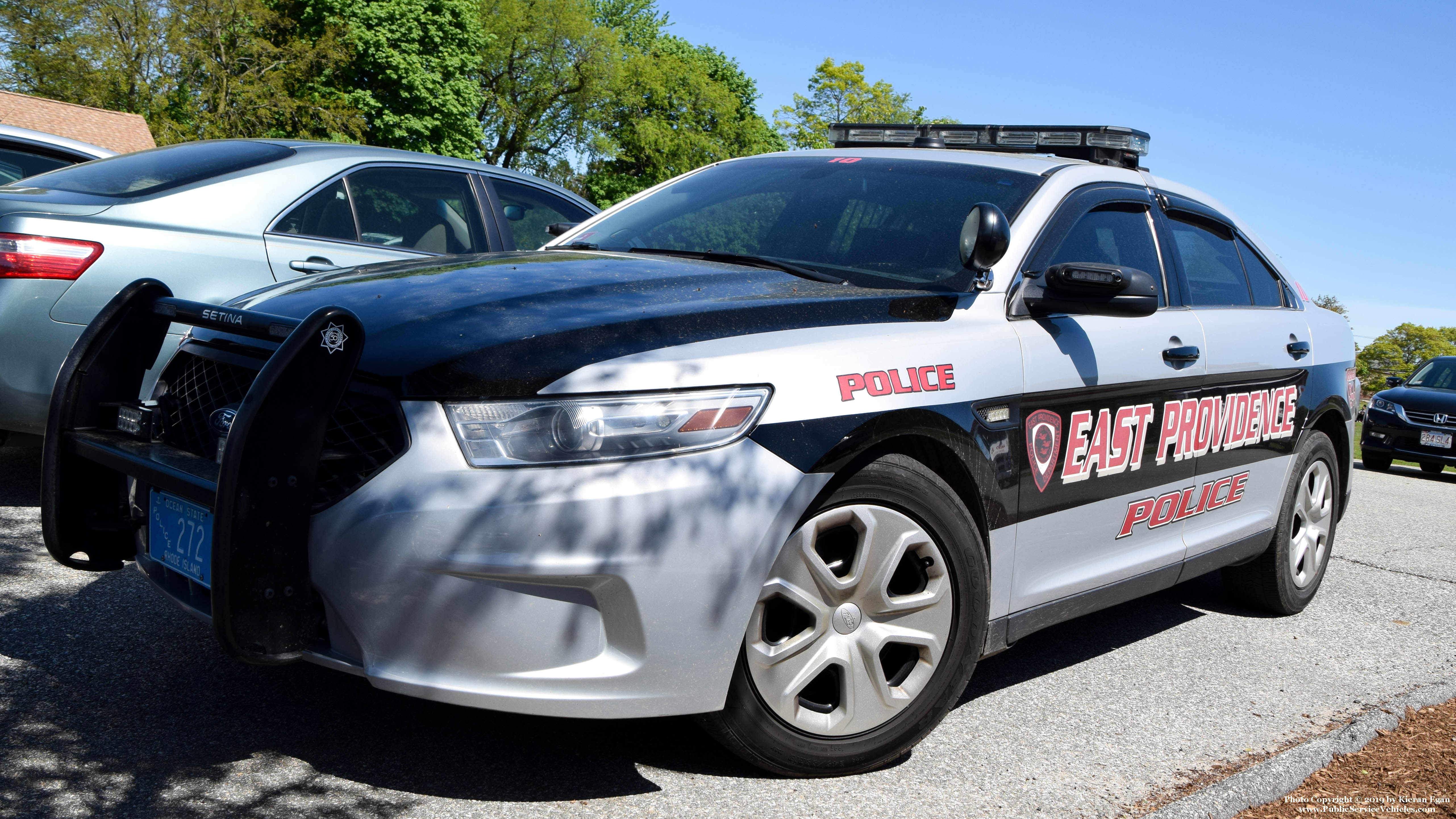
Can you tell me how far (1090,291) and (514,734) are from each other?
2116 millimetres

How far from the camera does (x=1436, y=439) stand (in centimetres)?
1431

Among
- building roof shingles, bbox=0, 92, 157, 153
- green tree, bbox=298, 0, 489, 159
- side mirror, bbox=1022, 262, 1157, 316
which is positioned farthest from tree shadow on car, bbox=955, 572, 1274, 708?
green tree, bbox=298, 0, 489, 159

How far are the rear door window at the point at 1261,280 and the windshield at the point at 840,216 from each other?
1616 mm

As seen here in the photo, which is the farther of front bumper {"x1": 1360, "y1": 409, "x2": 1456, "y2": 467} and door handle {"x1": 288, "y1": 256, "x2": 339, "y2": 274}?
front bumper {"x1": 1360, "y1": 409, "x2": 1456, "y2": 467}

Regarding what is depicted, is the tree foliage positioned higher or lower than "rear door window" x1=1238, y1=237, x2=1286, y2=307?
higher

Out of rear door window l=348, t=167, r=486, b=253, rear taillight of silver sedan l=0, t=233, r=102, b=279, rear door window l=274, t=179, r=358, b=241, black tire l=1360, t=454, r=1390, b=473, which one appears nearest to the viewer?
rear taillight of silver sedan l=0, t=233, r=102, b=279

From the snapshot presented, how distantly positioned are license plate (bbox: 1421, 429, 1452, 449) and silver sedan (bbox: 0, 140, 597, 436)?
41.7 feet

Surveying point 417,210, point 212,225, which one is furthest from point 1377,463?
point 212,225

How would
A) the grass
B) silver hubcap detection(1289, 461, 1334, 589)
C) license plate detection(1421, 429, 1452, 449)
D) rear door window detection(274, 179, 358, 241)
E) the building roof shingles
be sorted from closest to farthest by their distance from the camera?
1. silver hubcap detection(1289, 461, 1334, 589)
2. rear door window detection(274, 179, 358, 241)
3. license plate detection(1421, 429, 1452, 449)
4. the grass
5. the building roof shingles

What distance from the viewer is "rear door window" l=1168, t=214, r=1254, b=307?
175 inches

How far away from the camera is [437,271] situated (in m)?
3.27

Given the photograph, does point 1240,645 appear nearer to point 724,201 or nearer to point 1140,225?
point 1140,225

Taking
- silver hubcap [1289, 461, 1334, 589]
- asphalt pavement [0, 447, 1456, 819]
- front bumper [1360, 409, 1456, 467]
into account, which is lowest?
front bumper [1360, 409, 1456, 467]

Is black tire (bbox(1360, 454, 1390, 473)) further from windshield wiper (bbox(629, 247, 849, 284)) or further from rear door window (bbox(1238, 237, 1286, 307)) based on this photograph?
windshield wiper (bbox(629, 247, 849, 284))
